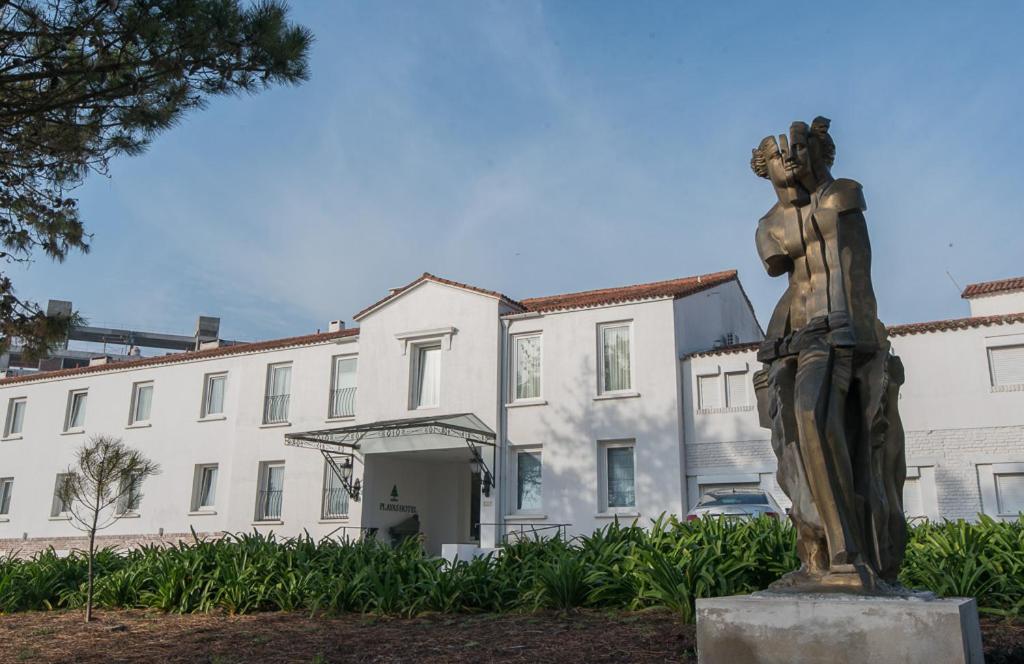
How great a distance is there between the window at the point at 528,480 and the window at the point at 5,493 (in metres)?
20.1

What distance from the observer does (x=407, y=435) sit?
2375cm

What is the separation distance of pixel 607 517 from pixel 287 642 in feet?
47.9

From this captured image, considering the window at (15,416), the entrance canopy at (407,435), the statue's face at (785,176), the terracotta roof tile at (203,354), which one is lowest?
the statue's face at (785,176)

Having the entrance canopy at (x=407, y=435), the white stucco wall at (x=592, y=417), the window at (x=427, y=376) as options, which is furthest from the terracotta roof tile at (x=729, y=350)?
the window at (x=427, y=376)

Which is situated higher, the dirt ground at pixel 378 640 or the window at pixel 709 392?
the window at pixel 709 392

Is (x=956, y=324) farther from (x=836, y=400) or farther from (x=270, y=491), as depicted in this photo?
(x=270, y=491)

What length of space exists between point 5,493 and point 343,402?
1514cm

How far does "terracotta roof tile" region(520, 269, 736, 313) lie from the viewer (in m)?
22.8

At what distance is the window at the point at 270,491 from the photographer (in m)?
26.5

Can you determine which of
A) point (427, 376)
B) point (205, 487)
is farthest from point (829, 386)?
point (205, 487)

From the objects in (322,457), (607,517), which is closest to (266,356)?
(322,457)

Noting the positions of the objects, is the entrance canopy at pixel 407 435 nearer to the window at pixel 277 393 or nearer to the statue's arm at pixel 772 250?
the window at pixel 277 393

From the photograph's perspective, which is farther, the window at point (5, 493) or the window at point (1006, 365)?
the window at point (5, 493)

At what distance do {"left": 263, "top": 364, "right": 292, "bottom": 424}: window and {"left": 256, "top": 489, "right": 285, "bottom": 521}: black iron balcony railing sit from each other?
87.6 inches
